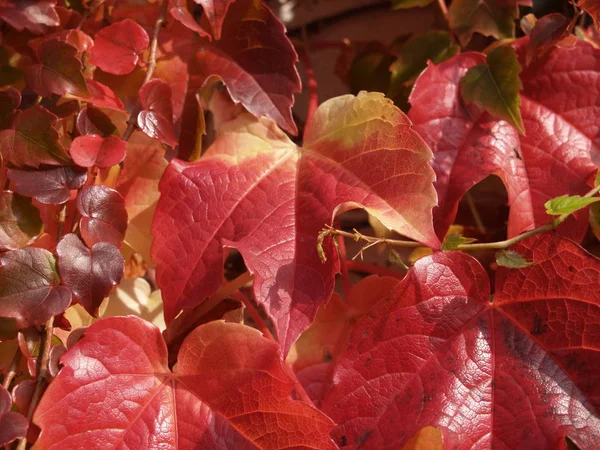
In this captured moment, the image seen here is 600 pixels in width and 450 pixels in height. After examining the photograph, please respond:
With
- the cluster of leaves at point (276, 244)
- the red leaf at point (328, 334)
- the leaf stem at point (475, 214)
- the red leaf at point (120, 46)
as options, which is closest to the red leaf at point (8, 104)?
the cluster of leaves at point (276, 244)

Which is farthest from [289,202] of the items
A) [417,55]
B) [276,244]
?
[417,55]

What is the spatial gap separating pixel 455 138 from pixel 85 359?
496mm

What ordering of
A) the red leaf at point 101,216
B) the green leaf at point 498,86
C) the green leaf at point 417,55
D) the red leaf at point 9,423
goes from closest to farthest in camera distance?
the red leaf at point 9,423 < the red leaf at point 101,216 < the green leaf at point 498,86 < the green leaf at point 417,55

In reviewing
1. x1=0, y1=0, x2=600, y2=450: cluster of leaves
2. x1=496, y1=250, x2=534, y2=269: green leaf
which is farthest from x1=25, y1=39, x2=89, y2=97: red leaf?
x1=496, y1=250, x2=534, y2=269: green leaf

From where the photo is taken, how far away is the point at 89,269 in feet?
2.02

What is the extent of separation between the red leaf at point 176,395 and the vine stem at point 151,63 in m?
0.24

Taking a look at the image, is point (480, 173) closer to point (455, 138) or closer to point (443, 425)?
point (455, 138)

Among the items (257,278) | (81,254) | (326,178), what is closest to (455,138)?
(326,178)

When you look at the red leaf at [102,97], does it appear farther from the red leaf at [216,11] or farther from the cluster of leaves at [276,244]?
the red leaf at [216,11]

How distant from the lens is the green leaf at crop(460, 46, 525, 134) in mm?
744

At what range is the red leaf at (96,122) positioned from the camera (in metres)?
0.70

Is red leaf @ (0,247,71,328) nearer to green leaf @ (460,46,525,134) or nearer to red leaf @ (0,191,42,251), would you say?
red leaf @ (0,191,42,251)

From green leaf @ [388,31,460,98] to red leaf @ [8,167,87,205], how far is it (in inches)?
19.4

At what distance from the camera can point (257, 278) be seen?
60 centimetres
